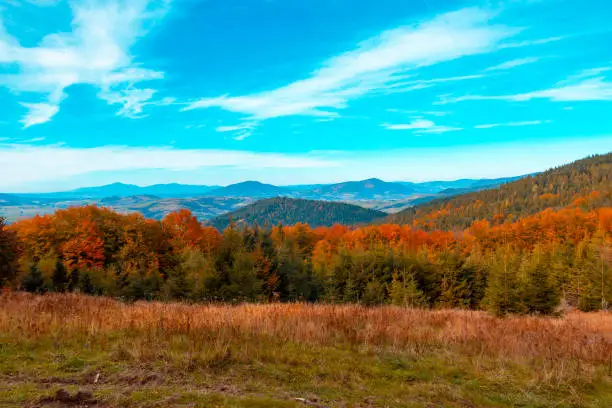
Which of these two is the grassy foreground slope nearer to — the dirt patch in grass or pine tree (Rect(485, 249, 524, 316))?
the dirt patch in grass

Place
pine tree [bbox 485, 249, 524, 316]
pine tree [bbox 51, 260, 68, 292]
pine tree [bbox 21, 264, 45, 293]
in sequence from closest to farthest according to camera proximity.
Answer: pine tree [bbox 485, 249, 524, 316], pine tree [bbox 21, 264, 45, 293], pine tree [bbox 51, 260, 68, 292]

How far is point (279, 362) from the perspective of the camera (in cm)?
696

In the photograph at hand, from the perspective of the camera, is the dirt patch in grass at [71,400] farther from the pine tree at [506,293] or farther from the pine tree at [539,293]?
the pine tree at [539,293]

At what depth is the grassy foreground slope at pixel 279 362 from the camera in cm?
550

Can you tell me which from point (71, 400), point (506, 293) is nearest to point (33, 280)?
point (71, 400)

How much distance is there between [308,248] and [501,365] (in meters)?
98.8

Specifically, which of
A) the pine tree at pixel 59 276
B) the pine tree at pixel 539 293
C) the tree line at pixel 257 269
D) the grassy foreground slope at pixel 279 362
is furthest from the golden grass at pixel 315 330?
the pine tree at pixel 59 276

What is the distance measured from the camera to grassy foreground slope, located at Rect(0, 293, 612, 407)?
5.50 metres

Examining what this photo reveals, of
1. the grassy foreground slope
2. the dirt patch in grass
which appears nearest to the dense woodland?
the grassy foreground slope

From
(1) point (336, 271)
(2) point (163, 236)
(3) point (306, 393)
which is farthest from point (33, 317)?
(2) point (163, 236)

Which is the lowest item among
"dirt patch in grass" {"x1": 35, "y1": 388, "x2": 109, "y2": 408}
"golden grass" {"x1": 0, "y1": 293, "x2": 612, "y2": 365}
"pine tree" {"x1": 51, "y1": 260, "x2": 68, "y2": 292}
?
"pine tree" {"x1": 51, "y1": 260, "x2": 68, "y2": 292}

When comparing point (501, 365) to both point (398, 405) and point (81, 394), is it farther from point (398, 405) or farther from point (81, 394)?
point (81, 394)

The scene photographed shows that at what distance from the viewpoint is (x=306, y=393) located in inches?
225

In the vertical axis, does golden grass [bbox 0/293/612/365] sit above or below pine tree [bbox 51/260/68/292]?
above
